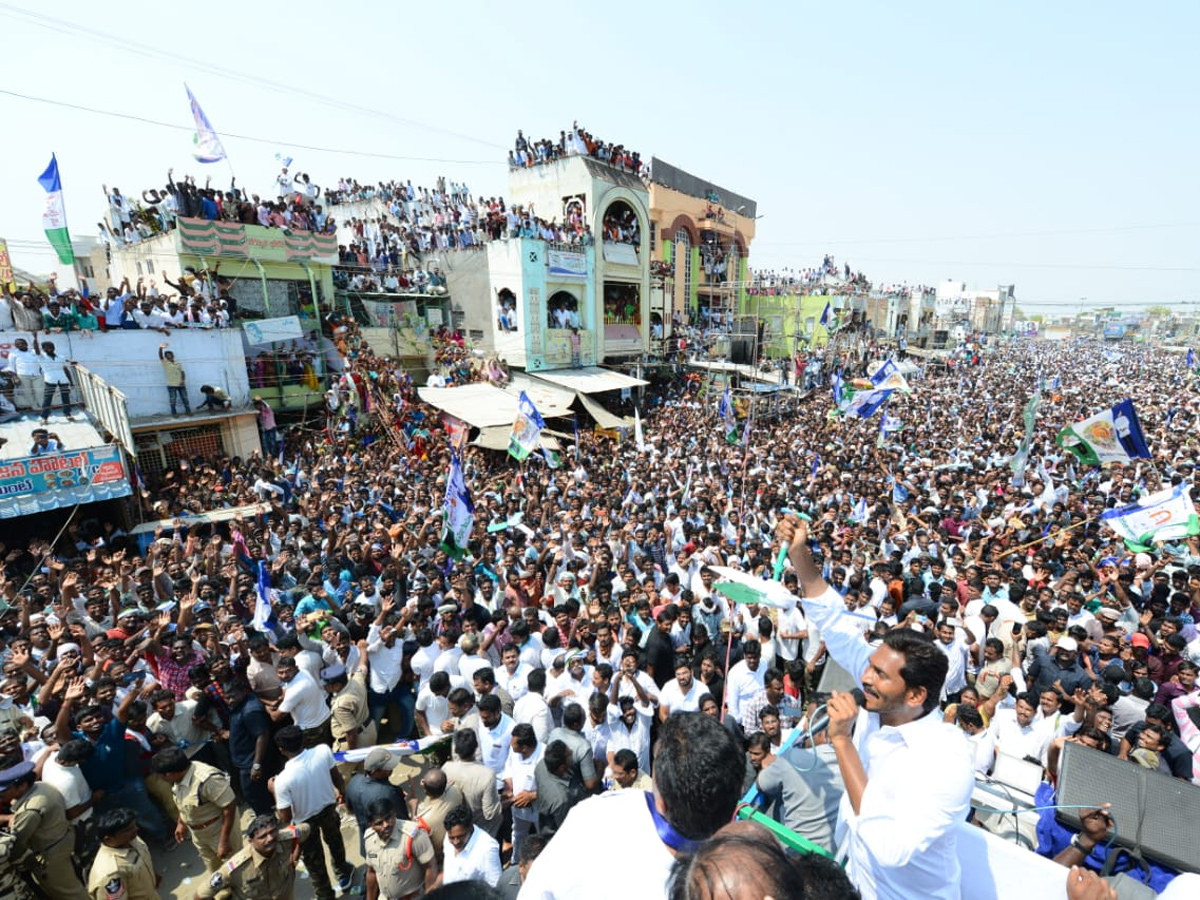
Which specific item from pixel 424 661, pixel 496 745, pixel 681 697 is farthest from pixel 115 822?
pixel 681 697

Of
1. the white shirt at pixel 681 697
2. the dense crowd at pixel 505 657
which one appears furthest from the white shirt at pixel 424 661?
the white shirt at pixel 681 697

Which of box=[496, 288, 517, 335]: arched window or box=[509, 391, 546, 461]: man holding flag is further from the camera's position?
box=[496, 288, 517, 335]: arched window

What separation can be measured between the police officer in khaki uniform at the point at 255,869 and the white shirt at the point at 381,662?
6.01 feet

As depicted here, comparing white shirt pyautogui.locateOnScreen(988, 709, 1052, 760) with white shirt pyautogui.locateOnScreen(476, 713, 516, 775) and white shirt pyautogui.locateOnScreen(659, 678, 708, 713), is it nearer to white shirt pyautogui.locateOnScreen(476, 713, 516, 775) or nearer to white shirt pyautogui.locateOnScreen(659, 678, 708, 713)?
white shirt pyautogui.locateOnScreen(659, 678, 708, 713)

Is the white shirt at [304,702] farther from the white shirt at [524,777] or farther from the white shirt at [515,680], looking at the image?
the white shirt at [524,777]

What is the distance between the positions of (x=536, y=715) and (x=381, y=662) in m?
1.79

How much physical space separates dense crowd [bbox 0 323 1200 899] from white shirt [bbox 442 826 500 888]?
0.02m

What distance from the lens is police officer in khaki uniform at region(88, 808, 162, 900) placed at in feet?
10.1

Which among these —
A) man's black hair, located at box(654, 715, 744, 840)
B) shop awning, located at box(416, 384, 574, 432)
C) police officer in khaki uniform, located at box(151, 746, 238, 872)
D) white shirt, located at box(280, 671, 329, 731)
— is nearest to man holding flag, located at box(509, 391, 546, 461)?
shop awning, located at box(416, 384, 574, 432)

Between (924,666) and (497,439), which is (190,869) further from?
(497,439)

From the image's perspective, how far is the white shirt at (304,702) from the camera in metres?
4.35

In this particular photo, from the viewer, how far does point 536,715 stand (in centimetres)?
411

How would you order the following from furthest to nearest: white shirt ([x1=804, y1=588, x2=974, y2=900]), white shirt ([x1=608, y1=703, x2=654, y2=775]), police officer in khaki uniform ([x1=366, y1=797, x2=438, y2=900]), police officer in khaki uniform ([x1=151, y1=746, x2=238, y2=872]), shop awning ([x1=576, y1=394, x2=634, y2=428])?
shop awning ([x1=576, y1=394, x2=634, y2=428])
white shirt ([x1=608, y1=703, x2=654, y2=775])
police officer in khaki uniform ([x1=151, y1=746, x2=238, y2=872])
police officer in khaki uniform ([x1=366, y1=797, x2=438, y2=900])
white shirt ([x1=804, y1=588, x2=974, y2=900])

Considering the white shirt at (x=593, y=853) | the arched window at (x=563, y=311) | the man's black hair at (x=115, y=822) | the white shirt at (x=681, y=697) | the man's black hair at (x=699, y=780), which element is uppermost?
the arched window at (x=563, y=311)
